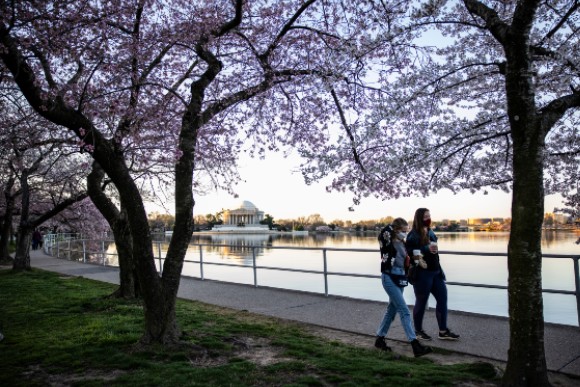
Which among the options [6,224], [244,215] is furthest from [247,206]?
[6,224]

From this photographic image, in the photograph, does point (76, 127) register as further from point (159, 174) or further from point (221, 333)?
point (159, 174)

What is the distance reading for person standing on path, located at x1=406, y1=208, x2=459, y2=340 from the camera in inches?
259

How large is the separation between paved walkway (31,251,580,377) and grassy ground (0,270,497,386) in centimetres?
67

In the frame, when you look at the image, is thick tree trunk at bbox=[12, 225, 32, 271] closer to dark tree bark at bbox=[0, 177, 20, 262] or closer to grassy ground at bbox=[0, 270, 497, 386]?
dark tree bark at bbox=[0, 177, 20, 262]

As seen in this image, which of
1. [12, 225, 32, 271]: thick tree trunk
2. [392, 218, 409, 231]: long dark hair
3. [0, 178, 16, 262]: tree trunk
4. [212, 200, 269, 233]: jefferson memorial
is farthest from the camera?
[212, 200, 269, 233]: jefferson memorial

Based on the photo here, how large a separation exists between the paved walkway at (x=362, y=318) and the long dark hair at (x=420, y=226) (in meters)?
1.33

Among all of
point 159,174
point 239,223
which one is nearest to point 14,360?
point 159,174

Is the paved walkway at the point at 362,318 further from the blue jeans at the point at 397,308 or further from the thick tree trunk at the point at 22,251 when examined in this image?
the thick tree trunk at the point at 22,251

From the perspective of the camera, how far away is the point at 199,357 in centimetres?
599

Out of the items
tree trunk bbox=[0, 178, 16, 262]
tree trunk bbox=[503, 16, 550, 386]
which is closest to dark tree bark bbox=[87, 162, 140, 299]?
tree trunk bbox=[503, 16, 550, 386]

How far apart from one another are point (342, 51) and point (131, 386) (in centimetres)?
494

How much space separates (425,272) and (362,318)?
1891 mm

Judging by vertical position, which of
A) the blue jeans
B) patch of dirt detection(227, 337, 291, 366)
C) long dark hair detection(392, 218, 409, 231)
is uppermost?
long dark hair detection(392, 218, 409, 231)

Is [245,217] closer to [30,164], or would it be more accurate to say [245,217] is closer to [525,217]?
[30,164]
